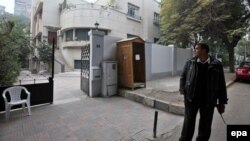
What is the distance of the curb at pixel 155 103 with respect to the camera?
21.3 feet

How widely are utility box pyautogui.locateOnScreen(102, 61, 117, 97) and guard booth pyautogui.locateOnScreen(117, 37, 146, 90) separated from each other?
14.8 inches

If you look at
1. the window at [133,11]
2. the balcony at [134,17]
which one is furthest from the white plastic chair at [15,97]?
the window at [133,11]

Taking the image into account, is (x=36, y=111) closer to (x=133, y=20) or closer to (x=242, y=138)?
(x=242, y=138)

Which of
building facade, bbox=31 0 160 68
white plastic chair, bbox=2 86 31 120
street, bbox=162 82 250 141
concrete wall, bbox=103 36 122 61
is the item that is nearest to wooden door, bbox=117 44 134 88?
concrete wall, bbox=103 36 122 61

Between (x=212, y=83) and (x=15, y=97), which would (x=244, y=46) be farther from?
A: (x=15, y=97)

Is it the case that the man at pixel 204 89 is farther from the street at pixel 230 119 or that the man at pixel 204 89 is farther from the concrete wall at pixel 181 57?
the concrete wall at pixel 181 57

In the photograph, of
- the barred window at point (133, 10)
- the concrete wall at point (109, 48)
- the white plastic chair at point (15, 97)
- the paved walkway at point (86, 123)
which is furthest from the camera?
the barred window at point (133, 10)

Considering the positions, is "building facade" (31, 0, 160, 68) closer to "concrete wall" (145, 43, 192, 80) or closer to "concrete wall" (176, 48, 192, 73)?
"concrete wall" (176, 48, 192, 73)

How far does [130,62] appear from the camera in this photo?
9008 millimetres

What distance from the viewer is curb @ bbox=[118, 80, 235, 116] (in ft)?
21.3

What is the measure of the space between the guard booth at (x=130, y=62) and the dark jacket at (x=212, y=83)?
557cm

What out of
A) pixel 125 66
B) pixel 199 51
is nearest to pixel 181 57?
pixel 125 66

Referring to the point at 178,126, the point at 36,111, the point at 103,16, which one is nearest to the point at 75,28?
the point at 103,16

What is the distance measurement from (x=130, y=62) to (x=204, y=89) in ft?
18.9
